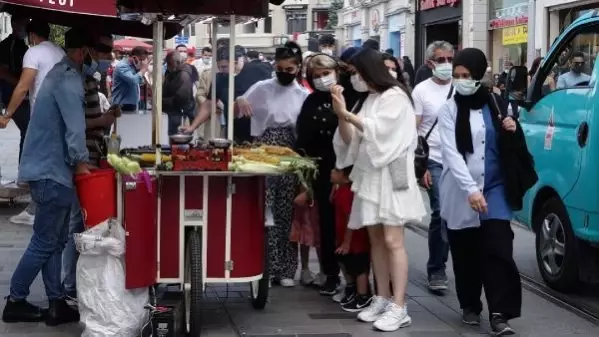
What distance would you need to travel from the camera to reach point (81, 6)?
6852 millimetres

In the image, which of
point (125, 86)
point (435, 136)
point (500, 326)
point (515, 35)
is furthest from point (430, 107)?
point (515, 35)

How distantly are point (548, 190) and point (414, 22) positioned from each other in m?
26.5

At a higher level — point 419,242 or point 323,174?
point 323,174

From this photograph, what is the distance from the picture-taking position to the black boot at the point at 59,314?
7.10m

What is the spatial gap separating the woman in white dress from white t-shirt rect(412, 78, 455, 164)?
4.00 ft

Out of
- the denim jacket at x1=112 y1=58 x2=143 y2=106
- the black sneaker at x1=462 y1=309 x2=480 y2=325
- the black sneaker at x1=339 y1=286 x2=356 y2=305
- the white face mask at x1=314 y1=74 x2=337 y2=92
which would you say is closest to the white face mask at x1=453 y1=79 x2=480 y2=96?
the white face mask at x1=314 y1=74 x2=337 y2=92

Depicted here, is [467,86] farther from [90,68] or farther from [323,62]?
[90,68]

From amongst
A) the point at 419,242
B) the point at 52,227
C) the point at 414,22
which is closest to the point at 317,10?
the point at 414,22

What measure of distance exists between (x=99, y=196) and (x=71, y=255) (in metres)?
1.17

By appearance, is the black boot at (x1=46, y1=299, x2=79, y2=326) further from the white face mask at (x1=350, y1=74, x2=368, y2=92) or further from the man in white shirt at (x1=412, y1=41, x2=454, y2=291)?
the man in white shirt at (x1=412, y1=41, x2=454, y2=291)

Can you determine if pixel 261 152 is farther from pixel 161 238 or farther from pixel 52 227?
pixel 52 227

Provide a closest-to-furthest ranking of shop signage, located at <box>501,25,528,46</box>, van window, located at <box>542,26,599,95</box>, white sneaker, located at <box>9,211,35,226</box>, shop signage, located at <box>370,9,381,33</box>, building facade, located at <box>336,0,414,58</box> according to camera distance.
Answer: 1. van window, located at <box>542,26,599,95</box>
2. white sneaker, located at <box>9,211,35,226</box>
3. shop signage, located at <box>501,25,528,46</box>
4. building facade, located at <box>336,0,414,58</box>
5. shop signage, located at <box>370,9,381,33</box>

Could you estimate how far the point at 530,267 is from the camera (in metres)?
9.73

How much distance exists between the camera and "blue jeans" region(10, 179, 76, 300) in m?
6.84
